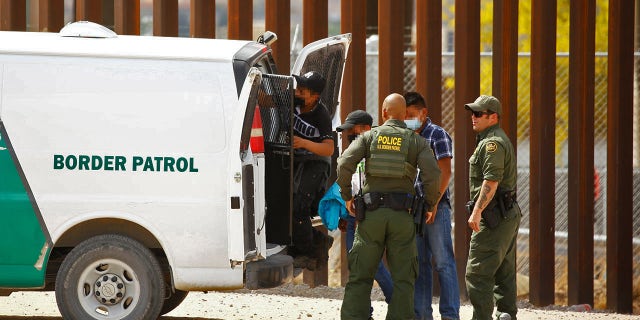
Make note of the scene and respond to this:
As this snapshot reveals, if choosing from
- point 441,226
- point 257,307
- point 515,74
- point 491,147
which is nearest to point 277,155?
point 441,226

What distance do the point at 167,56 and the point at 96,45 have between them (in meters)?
0.49

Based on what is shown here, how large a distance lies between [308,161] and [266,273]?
100 centimetres

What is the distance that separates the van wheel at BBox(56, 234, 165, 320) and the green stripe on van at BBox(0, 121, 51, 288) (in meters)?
0.18

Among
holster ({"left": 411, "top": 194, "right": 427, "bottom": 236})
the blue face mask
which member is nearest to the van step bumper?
holster ({"left": 411, "top": 194, "right": 427, "bottom": 236})

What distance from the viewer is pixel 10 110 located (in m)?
7.93

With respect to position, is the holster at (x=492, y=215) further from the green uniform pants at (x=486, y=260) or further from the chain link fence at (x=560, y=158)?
the chain link fence at (x=560, y=158)

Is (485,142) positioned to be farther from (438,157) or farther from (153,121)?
(153,121)

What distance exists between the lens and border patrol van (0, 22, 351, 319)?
7.92m

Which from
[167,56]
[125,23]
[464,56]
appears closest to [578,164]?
[464,56]

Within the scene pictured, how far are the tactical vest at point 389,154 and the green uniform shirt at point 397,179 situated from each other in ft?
0.11

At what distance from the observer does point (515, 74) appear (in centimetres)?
1162

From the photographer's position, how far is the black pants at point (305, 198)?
8.77 metres

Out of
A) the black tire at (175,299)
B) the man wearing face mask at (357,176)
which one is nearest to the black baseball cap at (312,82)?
the man wearing face mask at (357,176)

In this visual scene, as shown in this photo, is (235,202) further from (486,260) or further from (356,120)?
(486,260)
